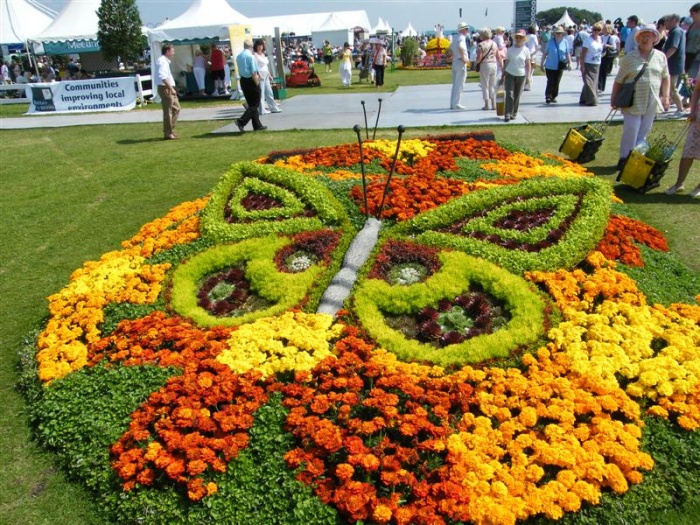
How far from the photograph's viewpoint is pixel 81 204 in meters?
8.87

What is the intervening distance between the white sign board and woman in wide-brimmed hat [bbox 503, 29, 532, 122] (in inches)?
552

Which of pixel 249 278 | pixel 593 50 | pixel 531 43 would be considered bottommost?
pixel 249 278

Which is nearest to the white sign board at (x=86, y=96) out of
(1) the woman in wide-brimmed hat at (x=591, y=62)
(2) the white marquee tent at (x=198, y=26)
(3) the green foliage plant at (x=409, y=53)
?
(2) the white marquee tent at (x=198, y=26)

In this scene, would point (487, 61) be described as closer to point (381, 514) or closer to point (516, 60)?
point (516, 60)

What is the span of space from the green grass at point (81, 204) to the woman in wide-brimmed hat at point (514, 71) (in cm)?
87

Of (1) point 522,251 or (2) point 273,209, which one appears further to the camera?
(2) point 273,209

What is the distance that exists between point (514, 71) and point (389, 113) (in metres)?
4.08

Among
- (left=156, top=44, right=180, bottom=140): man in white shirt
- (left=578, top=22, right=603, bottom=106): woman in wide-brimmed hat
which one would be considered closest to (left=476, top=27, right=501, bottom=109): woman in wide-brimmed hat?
(left=578, top=22, right=603, bottom=106): woman in wide-brimmed hat

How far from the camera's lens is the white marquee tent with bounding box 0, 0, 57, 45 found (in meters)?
27.3

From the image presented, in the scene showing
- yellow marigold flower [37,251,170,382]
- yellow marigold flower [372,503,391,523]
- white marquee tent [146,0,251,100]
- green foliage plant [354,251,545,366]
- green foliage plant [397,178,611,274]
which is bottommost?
yellow marigold flower [372,503,391,523]

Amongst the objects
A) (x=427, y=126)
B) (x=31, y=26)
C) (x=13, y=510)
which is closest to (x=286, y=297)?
(x=13, y=510)

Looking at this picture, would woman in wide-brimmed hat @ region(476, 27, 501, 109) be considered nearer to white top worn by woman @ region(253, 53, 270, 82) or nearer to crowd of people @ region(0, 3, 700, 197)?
crowd of people @ region(0, 3, 700, 197)

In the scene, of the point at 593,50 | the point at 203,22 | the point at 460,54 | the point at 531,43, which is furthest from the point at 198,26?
the point at 593,50

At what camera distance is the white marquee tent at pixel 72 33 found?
24.4m
